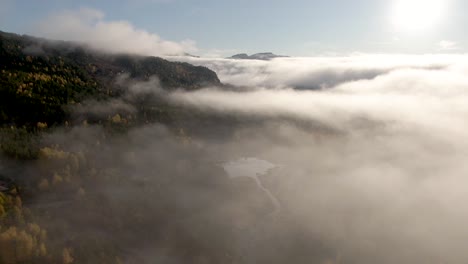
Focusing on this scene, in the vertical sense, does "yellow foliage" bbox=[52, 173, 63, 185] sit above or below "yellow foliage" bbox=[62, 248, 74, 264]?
above

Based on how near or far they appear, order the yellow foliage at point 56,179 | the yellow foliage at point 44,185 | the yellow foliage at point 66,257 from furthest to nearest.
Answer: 1. the yellow foliage at point 56,179
2. the yellow foliage at point 44,185
3. the yellow foliage at point 66,257

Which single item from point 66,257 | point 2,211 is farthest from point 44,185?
point 66,257

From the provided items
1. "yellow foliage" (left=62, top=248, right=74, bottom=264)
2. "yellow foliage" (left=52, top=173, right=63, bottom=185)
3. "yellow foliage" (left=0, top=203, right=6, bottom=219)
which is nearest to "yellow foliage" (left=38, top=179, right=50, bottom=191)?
"yellow foliage" (left=52, top=173, right=63, bottom=185)

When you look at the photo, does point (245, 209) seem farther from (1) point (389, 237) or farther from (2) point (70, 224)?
(2) point (70, 224)

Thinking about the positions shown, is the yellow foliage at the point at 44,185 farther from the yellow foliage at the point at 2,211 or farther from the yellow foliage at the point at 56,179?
the yellow foliage at the point at 2,211

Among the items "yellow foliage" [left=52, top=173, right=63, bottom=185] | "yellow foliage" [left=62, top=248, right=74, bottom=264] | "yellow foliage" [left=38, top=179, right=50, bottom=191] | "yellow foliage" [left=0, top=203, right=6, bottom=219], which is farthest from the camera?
"yellow foliage" [left=52, top=173, right=63, bottom=185]

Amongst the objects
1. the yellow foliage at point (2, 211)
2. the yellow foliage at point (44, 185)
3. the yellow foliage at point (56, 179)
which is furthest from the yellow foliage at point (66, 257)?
the yellow foliage at point (56, 179)

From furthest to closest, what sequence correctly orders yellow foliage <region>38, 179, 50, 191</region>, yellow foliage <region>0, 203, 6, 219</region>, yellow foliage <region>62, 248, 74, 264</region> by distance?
yellow foliage <region>38, 179, 50, 191</region>, yellow foliage <region>0, 203, 6, 219</region>, yellow foliage <region>62, 248, 74, 264</region>

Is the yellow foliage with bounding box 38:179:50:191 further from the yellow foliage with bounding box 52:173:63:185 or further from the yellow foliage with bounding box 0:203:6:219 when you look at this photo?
the yellow foliage with bounding box 0:203:6:219

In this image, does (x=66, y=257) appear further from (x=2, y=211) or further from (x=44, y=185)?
(x=44, y=185)

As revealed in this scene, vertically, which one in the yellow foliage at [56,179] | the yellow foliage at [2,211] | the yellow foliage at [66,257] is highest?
the yellow foliage at [56,179]

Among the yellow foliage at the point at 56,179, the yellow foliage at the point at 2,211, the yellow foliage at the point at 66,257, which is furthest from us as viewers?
the yellow foliage at the point at 56,179
